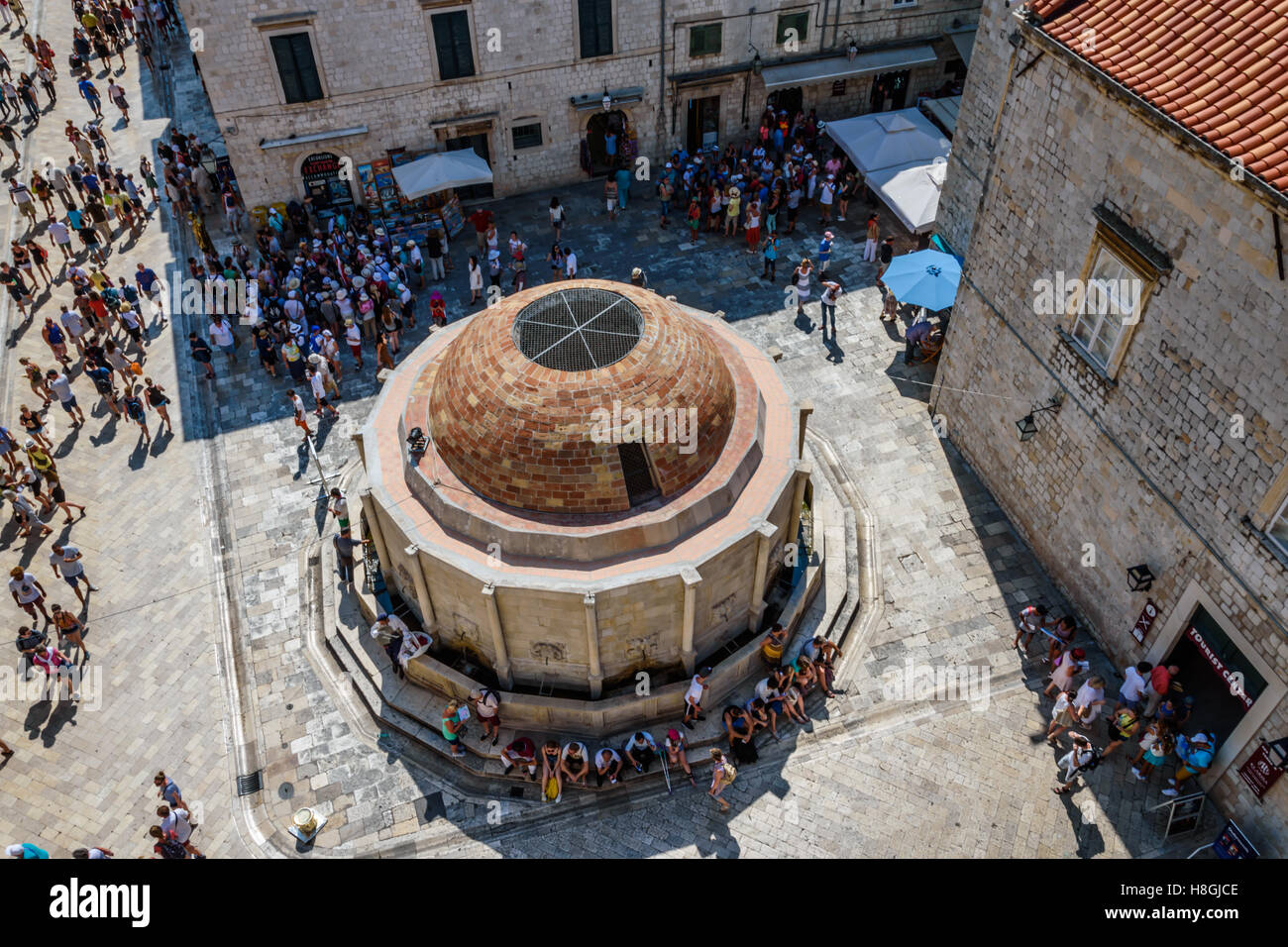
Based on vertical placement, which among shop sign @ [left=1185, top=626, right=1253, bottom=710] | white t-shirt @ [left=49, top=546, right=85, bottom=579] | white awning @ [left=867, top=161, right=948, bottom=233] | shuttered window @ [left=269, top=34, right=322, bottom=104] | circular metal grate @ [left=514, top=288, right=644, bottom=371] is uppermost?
shuttered window @ [left=269, top=34, right=322, bottom=104]

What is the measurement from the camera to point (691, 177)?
30766 mm

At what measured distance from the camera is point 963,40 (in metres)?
33.5

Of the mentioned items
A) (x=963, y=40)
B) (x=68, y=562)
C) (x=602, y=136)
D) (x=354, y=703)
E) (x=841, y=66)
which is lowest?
(x=354, y=703)

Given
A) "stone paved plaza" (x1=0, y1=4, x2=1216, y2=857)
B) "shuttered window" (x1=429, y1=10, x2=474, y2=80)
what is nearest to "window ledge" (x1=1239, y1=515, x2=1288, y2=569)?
"stone paved plaza" (x1=0, y1=4, x2=1216, y2=857)

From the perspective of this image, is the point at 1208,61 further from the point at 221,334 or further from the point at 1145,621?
the point at 221,334

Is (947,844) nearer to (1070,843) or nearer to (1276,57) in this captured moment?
(1070,843)

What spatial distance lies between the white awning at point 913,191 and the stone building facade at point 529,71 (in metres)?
6.16

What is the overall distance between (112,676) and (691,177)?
22.0m

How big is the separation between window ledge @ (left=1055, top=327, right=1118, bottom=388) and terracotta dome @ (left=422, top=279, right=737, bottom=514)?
682 centimetres

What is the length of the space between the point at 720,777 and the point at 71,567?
1425cm

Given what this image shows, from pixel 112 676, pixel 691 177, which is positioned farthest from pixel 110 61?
pixel 112 676

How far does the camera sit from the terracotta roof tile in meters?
13.6

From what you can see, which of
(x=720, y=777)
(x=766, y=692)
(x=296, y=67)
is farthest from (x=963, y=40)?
(x=720, y=777)

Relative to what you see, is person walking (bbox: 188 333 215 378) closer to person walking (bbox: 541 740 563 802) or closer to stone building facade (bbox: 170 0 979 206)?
stone building facade (bbox: 170 0 979 206)
